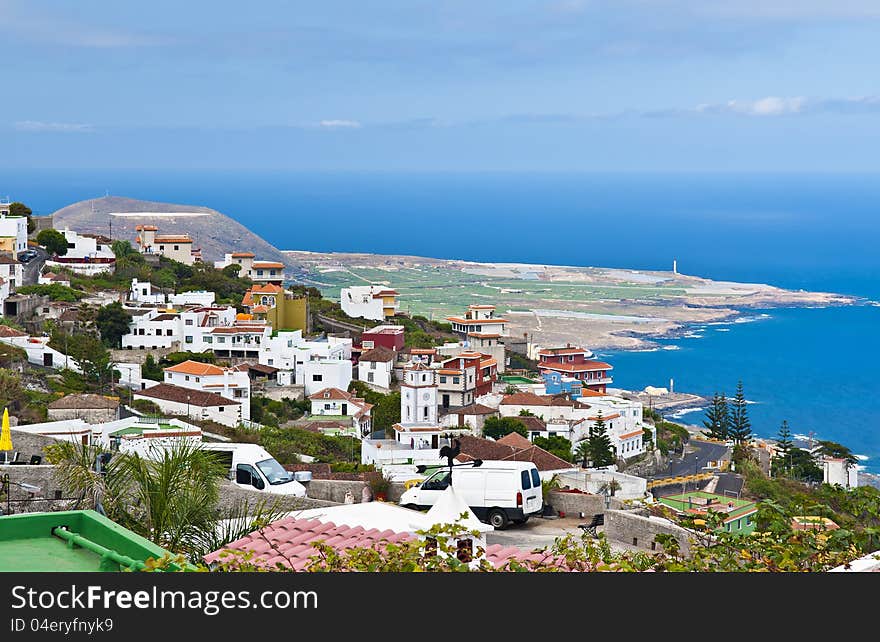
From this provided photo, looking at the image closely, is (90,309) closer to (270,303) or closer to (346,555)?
(270,303)

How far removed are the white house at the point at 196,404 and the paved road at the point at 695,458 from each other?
22.5ft

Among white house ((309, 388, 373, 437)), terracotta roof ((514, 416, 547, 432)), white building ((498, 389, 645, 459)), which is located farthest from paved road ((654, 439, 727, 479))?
white house ((309, 388, 373, 437))

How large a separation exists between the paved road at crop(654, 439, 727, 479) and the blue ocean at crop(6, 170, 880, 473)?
748cm

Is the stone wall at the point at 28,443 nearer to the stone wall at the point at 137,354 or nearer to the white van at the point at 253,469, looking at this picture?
the white van at the point at 253,469

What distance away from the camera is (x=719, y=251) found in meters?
107

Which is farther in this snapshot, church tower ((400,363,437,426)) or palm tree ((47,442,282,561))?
church tower ((400,363,437,426))

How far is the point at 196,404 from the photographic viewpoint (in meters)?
20.6

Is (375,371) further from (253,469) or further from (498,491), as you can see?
(498,491)

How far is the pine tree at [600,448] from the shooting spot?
20.8 metres

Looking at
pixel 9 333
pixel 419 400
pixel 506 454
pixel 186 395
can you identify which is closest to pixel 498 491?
pixel 506 454

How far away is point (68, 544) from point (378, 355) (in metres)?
21.8

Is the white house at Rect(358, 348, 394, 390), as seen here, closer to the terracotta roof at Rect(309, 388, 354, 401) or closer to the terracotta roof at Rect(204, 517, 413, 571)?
the terracotta roof at Rect(309, 388, 354, 401)

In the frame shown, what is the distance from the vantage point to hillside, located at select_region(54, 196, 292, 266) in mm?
67300

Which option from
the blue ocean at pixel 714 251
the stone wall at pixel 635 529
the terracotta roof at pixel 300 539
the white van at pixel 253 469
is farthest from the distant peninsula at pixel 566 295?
the terracotta roof at pixel 300 539
